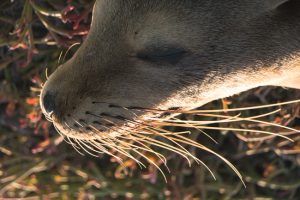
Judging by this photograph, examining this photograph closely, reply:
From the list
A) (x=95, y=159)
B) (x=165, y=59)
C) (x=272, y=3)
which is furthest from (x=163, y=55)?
(x=95, y=159)

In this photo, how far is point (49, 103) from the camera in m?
1.46

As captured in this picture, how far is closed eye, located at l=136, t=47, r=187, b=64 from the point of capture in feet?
4.19

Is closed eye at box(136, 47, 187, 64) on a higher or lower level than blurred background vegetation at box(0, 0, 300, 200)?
higher

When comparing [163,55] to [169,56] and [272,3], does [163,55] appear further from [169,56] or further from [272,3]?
[272,3]

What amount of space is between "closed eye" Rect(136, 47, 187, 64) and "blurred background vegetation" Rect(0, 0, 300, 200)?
118cm

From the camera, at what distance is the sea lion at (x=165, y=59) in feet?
4.12

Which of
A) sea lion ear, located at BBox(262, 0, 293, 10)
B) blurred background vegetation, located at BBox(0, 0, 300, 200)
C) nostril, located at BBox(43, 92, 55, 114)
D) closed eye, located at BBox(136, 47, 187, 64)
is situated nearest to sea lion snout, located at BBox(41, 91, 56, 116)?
nostril, located at BBox(43, 92, 55, 114)

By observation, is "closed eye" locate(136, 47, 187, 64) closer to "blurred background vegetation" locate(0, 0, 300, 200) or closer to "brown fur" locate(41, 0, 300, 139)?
"brown fur" locate(41, 0, 300, 139)

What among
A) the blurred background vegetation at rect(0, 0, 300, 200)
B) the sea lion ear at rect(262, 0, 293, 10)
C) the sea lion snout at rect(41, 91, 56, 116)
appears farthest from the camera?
the blurred background vegetation at rect(0, 0, 300, 200)

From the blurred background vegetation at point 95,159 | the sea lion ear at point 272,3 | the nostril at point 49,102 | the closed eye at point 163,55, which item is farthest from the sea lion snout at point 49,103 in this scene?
the blurred background vegetation at point 95,159

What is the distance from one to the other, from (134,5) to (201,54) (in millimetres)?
229

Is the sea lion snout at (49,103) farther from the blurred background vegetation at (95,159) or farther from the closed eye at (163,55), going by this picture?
the blurred background vegetation at (95,159)

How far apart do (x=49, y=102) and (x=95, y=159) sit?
1.35 m

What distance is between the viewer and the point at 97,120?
1.42 m
